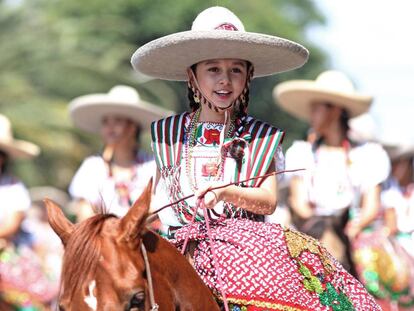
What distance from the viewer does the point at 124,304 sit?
163 inches

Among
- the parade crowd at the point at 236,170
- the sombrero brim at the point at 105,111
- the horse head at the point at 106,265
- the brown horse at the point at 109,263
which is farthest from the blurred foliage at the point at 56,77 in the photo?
the horse head at the point at 106,265

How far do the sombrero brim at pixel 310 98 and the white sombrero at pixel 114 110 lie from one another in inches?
51.7

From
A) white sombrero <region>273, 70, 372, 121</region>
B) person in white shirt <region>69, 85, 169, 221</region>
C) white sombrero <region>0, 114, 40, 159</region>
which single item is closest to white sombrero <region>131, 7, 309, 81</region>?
person in white shirt <region>69, 85, 169, 221</region>

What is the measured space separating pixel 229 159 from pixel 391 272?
4.80m

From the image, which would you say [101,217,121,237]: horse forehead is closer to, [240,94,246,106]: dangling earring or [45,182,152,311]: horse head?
[45,182,152,311]: horse head

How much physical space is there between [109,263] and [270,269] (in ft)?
3.56

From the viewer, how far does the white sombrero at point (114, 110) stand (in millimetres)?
11664

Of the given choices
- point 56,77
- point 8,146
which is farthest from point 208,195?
point 56,77

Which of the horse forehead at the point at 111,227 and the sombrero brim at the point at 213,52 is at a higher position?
the sombrero brim at the point at 213,52

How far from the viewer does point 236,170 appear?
557 centimetres

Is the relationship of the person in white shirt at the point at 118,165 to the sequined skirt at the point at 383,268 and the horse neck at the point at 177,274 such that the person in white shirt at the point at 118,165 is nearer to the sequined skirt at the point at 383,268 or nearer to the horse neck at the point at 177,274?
the sequined skirt at the point at 383,268

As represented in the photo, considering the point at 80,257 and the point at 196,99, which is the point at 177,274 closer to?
the point at 80,257

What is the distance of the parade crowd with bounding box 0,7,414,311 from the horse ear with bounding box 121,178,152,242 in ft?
1.01

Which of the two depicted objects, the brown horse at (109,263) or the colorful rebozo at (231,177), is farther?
the colorful rebozo at (231,177)
